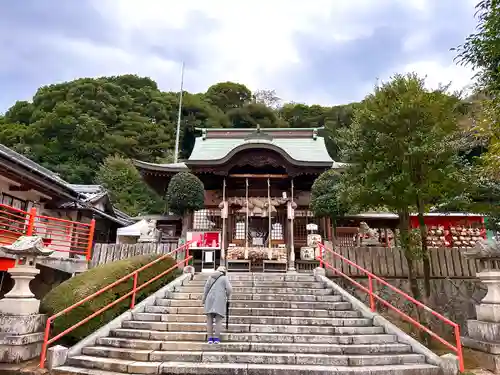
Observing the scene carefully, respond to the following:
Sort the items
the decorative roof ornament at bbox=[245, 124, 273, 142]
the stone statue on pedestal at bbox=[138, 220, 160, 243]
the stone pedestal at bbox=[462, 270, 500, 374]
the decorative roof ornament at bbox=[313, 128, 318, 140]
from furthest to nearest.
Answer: the decorative roof ornament at bbox=[313, 128, 318, 140] → the decorative roof ornament at bbox=[245, 124, 273, 142] → the stone statue on pedestal at bbox=[138, 220, 160, 243] → the stone pedestal at bbox=[462, 270, 500, 374]

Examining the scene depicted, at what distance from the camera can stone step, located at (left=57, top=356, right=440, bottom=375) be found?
4.80m

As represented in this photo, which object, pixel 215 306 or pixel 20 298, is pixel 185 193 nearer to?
pixel 20 298

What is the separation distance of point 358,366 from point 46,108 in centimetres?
3925

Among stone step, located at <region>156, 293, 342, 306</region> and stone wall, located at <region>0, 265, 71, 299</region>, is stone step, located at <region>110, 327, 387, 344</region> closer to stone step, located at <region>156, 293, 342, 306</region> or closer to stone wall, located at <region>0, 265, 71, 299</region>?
stone step, located at <region>156, 293, 342, 306</region>

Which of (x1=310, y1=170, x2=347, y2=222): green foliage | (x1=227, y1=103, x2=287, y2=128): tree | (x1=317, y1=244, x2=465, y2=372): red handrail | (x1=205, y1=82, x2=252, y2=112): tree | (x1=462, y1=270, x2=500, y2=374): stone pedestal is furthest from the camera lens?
(x1=205, y1=82, x2=252, y2=112): tree

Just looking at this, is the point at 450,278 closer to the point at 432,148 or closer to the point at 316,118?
the point at 432,148

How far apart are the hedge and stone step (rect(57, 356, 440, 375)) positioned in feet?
3.48

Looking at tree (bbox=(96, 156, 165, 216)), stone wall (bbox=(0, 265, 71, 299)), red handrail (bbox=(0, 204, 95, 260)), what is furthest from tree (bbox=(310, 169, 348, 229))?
tree (bbox=(96, 156, 165, 216))

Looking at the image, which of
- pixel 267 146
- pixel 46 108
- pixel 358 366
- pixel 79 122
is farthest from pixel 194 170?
pixel 46 108

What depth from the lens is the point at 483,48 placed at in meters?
6.36

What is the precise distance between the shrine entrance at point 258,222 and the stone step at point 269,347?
5.99 metres

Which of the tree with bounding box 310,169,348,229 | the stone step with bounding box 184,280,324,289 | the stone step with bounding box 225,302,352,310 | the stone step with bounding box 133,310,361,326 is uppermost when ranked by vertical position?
the tree with bounding box 310,169,348,229

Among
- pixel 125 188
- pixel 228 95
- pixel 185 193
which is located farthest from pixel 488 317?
pixel 228 95

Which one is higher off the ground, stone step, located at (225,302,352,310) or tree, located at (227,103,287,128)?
tree, located at (227,103,287,128)
